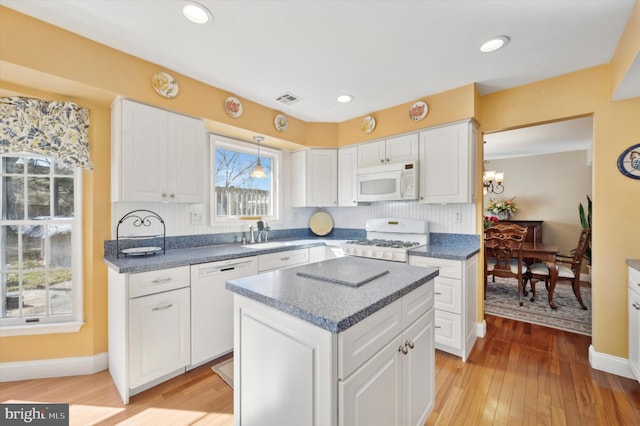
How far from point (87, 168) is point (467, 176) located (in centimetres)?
331

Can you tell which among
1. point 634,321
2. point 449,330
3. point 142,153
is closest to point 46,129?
point 142,153

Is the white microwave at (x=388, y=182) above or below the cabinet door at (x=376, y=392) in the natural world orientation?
above

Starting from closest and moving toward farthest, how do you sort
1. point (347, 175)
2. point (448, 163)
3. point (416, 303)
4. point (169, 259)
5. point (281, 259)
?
1. point (416, 303)
2. point (169, 259)
3. point (448, 163)
4. point (281, 259)
5. point (347, 175)

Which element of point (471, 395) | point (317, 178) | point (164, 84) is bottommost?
point (471, 395)

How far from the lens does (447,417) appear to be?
1701 millimetres

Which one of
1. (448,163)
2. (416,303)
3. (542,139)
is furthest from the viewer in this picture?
(542,139)

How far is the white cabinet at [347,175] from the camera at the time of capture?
A: 137 inches

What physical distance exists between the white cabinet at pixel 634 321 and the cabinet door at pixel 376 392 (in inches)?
76.6

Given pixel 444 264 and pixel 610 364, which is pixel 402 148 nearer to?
pixel 444 264

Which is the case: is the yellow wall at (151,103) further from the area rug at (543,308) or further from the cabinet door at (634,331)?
the area rug at (543,308)

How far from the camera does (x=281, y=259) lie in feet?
9.29

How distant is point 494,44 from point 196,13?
2.07 meters

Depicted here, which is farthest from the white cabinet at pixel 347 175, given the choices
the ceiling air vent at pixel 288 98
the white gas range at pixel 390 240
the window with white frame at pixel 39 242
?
the window with white frame at pixel 39 242

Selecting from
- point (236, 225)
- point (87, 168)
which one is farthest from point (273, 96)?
point (87, 168)
